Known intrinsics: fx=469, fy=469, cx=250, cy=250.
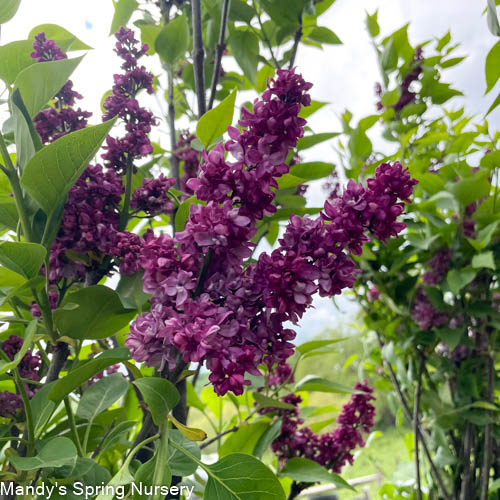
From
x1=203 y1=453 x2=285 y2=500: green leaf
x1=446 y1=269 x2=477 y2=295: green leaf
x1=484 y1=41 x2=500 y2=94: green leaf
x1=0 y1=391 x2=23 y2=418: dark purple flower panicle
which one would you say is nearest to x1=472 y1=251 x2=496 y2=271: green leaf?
x1=446 y1=269 x2=477 y2=295: green leaf

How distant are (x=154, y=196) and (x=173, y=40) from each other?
237 millimetres

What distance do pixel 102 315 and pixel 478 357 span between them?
1.95 feet

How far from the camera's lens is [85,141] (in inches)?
10.4

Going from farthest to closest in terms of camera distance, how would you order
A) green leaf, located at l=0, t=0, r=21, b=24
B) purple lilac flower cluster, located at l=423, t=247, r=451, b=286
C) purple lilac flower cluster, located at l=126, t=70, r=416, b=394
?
purple lilac flower cluster, located at l=423, t=247, r=451, b=286 < green leaf, located at l=0, t=0, r=21, b=24 < purple lilac flower cluster, located at l=126, t=70, r=416, b=394

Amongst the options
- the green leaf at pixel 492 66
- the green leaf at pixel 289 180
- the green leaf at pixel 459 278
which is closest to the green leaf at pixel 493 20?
the green leaf at pixel 492 66

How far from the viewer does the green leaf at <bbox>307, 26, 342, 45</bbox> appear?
0.60 meters

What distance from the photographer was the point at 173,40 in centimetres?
49

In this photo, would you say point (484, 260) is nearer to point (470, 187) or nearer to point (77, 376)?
point (470, 187)

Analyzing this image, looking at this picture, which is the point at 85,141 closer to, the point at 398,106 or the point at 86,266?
the point at 86,266

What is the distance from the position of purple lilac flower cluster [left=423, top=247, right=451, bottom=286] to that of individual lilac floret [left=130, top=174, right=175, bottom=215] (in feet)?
1.52

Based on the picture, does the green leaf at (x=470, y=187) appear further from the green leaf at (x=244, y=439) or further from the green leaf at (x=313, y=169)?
the green leaf at (x=244, y=439)

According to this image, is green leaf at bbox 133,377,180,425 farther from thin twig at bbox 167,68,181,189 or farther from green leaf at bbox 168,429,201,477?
thin twig at bbox 167,68,181,189

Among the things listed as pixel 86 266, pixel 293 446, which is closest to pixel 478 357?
pixel 293 446

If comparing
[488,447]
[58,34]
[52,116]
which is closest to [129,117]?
[52,116]
